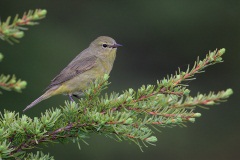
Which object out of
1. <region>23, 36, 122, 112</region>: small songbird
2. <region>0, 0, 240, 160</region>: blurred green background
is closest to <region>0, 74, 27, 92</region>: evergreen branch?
<region>23, 36, 122, 112</region>: small songbird

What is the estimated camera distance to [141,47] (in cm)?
1059

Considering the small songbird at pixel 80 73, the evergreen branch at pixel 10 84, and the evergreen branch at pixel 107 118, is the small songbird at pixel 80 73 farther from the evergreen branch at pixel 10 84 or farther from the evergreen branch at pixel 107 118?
the evergreen branch at pixel 10 84

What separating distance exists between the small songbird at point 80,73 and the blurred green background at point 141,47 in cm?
226

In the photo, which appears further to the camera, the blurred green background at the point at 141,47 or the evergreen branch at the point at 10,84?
the blurred green background at the point at 141,47

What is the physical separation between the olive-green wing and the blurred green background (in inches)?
90.0

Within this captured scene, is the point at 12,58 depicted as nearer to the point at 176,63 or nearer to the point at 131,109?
the point at 176,63

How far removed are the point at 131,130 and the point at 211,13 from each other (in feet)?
25.0

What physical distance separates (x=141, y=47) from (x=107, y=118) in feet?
26.0

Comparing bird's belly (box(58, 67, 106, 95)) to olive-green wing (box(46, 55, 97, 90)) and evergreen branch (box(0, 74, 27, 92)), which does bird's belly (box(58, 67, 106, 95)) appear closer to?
olive-green wing (box(46, 55, 97, 90))

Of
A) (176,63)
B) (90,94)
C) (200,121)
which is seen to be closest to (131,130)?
(90,94)

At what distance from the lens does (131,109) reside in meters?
3.00

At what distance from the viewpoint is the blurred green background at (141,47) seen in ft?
27.9

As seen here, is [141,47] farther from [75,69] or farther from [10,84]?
[10,84]

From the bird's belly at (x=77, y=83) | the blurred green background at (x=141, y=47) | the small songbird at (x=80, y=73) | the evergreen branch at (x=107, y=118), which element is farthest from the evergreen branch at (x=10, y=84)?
the blurred green background at (x=141, y=47)
